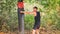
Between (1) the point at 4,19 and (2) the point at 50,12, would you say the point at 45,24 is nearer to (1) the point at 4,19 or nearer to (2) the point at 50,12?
(2) the point at 50,12

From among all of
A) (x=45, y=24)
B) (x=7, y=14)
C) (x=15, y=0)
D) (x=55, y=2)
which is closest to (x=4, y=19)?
(x=7, y=14)

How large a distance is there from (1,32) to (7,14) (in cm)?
90

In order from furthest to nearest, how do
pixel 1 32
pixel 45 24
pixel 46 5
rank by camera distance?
pixel 46 5 < pixel 45 24 < pixel 1 32

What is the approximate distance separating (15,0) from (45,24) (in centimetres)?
190

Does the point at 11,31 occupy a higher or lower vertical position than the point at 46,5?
lower

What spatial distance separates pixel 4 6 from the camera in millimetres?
10016

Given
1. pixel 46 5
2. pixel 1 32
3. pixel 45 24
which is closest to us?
pixel 1 32

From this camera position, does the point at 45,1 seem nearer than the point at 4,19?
No

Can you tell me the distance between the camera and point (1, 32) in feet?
32.4

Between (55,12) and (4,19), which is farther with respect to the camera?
(55,12)

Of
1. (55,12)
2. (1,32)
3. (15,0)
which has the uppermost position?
(15,0)

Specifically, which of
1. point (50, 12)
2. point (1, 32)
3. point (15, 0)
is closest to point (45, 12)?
point (50, 12)

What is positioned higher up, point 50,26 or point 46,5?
point 46,5

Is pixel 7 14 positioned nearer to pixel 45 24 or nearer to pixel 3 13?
pixel 3 13
